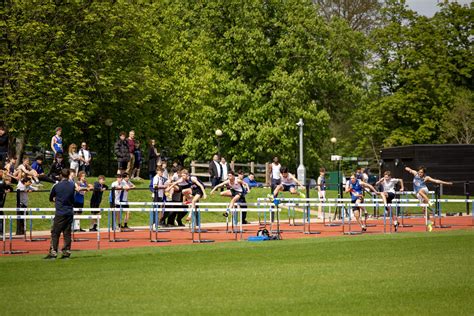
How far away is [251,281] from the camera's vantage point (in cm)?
1602

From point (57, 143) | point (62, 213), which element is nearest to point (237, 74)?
point (57, 143)

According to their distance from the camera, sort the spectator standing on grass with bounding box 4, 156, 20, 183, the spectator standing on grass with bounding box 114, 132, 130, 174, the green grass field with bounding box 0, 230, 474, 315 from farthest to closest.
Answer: the spectator standing on grass with bounding box 114, 132, 130, 174 < the spectator standing on grass with bounding box 4, 156, 20, 183 < the green grass field with bounding box 0, 230, 474, 315

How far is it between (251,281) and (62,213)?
6.27m

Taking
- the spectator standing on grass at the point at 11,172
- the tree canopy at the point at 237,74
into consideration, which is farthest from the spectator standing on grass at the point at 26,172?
the tree canopy at the point at 237,74

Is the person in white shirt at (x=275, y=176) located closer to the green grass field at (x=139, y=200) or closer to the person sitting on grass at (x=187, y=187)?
the green grass field at (x=139, y=200)

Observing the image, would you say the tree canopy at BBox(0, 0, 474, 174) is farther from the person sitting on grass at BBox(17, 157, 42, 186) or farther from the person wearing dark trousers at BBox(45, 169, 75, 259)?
the person wearing dark trousers at BBox(45, 169, 75, 259)

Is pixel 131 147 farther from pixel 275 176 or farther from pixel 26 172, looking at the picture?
pixel 26 172

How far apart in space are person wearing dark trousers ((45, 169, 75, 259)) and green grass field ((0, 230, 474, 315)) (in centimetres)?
56

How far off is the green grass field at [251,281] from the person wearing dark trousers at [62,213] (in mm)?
557

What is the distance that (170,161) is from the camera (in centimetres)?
5966

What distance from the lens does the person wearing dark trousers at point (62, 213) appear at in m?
20.7

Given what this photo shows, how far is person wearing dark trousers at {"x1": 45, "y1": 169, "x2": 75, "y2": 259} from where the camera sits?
20.7 metres

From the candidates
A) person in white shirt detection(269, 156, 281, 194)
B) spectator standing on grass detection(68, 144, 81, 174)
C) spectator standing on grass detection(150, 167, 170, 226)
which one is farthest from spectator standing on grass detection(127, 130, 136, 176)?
person in white shirt detection(269, 156, 281, 194)

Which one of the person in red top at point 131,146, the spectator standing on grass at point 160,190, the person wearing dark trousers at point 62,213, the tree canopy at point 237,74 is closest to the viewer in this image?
the person wearing dark trousers at point 62,213
